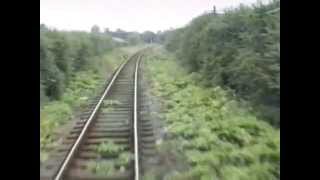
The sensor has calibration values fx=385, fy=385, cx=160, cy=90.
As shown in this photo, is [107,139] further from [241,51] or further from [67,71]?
[241,51]

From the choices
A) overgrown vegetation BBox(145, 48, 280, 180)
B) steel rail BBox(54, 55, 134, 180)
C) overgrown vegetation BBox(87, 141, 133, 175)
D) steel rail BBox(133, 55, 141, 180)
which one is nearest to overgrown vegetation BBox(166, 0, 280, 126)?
overgrown vegetation BBox(145, 48, 280, 180)

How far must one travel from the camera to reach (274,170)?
246 centimetres

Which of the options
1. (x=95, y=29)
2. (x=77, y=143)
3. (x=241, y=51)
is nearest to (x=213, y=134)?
(x=241, y=51)

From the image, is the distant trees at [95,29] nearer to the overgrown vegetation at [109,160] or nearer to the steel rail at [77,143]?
the steel rail at [77,143]

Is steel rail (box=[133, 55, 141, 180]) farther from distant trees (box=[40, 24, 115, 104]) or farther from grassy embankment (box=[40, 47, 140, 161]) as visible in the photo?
distant trees (box=[40, 24, 115, 104])

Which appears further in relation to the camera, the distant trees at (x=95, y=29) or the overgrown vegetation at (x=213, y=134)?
the distant trees at (x=95, y=29)

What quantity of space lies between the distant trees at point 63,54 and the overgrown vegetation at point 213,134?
551mm

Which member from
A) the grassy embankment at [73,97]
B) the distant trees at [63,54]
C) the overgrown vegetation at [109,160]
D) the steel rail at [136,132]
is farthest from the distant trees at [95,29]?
the overgrown vegetation at [109,160]

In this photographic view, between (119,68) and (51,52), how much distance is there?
2.27ft

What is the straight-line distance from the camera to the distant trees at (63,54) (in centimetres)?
246

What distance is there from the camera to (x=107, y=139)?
252cm

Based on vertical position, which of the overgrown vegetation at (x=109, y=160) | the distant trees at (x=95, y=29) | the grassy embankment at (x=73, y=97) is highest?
the distant trees at (x=95, y=29)
